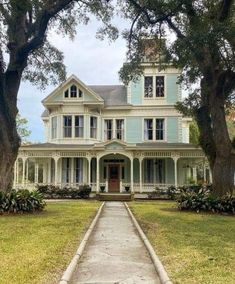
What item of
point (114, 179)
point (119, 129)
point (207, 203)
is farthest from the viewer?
point (119, 129)

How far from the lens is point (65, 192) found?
30.0 m

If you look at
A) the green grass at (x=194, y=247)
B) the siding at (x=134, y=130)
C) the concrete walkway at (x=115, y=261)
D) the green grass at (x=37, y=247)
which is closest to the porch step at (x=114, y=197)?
the siding at (x=134, y=130)

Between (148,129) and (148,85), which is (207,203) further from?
(148,85)

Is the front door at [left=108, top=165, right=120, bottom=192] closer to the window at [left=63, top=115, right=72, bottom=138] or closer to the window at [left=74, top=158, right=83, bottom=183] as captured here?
the window at [left=74, top=158, right=83, bottom=183]

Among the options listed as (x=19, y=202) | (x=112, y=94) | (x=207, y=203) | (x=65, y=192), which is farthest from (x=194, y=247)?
(x=112, y=94)

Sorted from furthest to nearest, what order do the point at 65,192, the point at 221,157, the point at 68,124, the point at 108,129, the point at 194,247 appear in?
the point at 108,129 < the point at 68,124 < the point at 65,192 < the point at 221,157 < the point at 194,247

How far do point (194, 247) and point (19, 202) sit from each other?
32.5ft

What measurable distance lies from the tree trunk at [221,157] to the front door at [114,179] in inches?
525

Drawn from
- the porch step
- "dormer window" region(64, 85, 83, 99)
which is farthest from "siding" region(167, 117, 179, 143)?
"dormer window" region(64, 85, 83, 99)

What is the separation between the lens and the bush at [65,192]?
29750mm

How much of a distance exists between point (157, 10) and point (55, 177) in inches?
700

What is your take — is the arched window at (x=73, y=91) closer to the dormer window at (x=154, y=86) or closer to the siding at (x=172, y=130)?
the dormer window at (x=154, y=86)

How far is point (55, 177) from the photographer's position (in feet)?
105

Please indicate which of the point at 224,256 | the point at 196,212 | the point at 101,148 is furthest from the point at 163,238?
the point at 101,148
